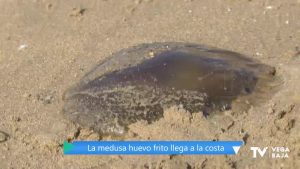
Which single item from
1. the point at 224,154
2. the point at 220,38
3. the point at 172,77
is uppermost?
the point at 220,38

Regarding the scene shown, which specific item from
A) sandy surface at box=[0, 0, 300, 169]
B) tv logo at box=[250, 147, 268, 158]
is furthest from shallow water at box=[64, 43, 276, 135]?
tv logo at box=[250, 147, 268, 158]

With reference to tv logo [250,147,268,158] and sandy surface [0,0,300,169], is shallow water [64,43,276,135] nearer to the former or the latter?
sandy surface [0,0,300,169]

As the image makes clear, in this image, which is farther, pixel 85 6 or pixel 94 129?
pixel 85 6

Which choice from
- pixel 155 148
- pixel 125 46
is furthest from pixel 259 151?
pixel 125 46

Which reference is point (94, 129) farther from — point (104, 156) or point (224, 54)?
point (224, 54)

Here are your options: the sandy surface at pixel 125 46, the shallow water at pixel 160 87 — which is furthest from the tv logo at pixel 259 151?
the shallow water at pixel 160 87

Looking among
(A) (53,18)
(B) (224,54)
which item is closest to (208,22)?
(B) (224,54)

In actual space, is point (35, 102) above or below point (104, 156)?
above

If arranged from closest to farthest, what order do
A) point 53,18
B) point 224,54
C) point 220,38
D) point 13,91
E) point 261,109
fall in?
point 261,109, point 224,54, point 13,91, point 220,38, point 53,18
